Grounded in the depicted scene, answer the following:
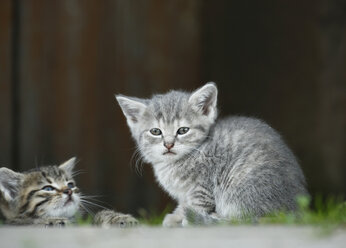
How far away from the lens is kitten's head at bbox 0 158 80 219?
5094 mm

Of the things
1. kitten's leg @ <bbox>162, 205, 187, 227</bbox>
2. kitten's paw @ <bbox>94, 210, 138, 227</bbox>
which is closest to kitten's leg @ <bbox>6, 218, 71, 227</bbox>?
kitten's paw @ <bbox>94, 210, 138, 227</bbox>

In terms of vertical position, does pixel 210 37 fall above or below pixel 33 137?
above

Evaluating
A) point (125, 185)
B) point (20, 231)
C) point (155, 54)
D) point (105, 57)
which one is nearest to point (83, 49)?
point (105, 57)

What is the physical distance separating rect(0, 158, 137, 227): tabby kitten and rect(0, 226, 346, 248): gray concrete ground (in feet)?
4.09

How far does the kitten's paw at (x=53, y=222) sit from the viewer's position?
4785 millimetres

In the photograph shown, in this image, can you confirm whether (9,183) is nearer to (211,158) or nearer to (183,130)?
(183,130)

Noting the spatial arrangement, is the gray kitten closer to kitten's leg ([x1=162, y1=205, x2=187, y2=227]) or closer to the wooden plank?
kitten's leg ([x1=162, y1=205, x2=187, y2=227])

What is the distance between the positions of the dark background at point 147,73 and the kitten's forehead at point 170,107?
1.67 meters

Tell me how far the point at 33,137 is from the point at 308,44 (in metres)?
3.71

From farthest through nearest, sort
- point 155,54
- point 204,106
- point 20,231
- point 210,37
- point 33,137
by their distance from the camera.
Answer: point 210,37 → point 155,54 → point 33,137 → point 204,106 → point 20,231

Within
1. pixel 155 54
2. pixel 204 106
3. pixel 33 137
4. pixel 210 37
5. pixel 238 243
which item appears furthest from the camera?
pixel 210 37

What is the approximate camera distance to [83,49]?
7402mm

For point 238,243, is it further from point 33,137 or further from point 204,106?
point 33,137

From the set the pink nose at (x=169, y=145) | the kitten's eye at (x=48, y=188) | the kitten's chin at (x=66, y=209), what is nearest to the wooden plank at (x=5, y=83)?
the kitten's eye at (x=48, y=188)
